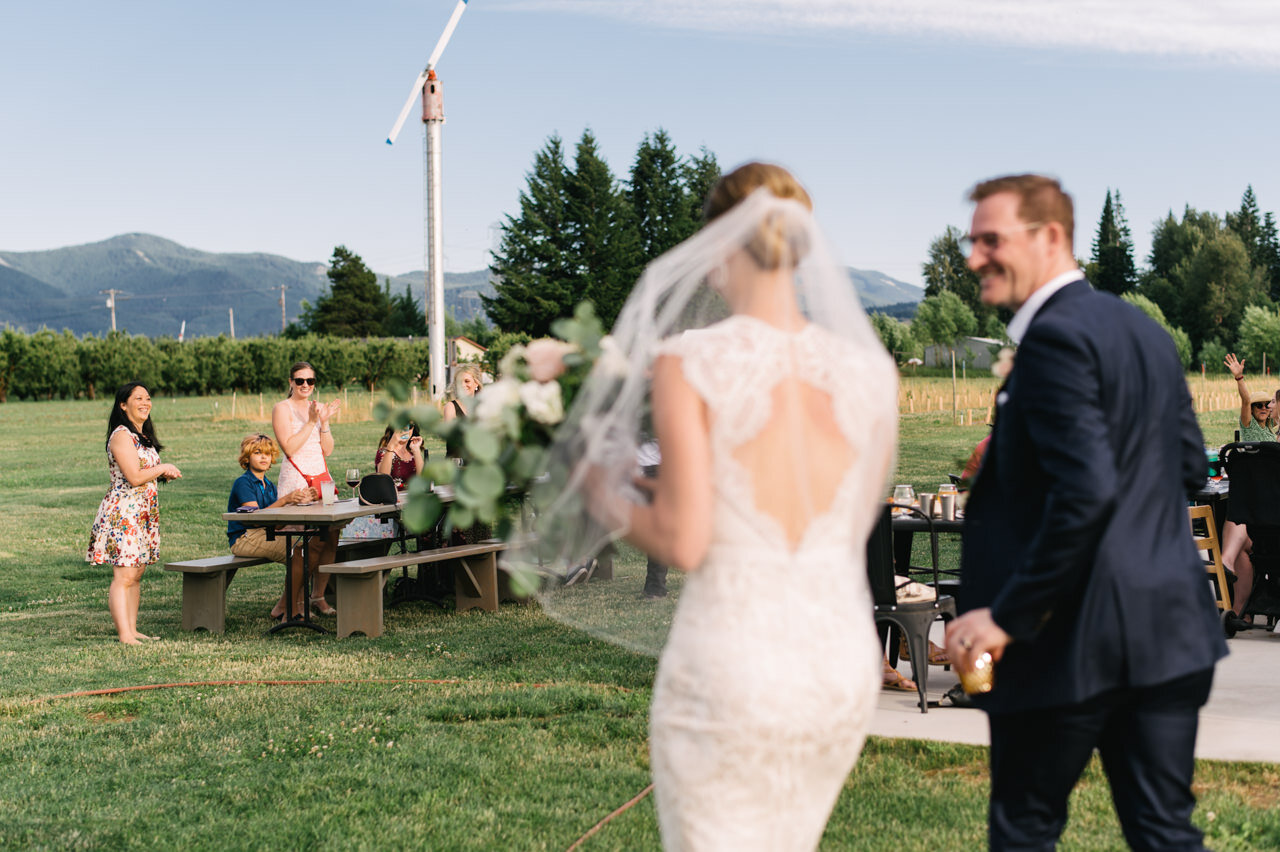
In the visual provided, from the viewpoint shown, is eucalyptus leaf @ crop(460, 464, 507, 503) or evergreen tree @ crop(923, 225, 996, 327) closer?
eucalyptus leaf @ crop(460, 464, 507, 503)

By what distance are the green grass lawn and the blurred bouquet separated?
83 centimetres

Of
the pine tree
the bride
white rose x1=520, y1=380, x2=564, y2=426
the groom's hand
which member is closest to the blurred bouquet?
white rose x1=520, y1=380, x2=564, y2=426

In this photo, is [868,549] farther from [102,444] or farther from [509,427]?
[102,444]

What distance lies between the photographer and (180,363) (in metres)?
53.2

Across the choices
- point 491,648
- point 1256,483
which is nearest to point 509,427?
point 491,648

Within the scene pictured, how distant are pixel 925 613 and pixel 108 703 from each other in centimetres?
461

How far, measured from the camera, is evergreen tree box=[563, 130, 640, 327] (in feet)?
246

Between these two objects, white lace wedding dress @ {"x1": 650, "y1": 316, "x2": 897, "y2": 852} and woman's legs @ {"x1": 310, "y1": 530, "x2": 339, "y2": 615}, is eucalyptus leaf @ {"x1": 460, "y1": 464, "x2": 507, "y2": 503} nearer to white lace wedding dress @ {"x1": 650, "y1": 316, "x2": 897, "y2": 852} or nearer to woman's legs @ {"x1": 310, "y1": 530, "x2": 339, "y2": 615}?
white lace wedding dress @ {"x1": 650, "y1": 316, "x2": 897, "y2": 852}

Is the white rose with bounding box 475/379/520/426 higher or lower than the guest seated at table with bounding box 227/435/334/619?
higher

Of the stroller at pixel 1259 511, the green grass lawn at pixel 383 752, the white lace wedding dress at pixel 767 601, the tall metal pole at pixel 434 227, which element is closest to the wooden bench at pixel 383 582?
the green grass lawn at pixel 383 752

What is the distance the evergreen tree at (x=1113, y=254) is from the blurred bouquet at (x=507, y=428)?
104 meters

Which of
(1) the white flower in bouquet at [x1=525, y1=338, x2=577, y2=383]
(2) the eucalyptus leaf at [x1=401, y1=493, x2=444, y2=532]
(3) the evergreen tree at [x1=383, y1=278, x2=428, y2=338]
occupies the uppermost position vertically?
(3) the evergreen tree at [x1=383, y1=278, x2=428, y2=338]

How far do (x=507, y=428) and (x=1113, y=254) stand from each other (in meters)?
108

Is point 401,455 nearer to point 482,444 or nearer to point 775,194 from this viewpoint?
point 482,444
